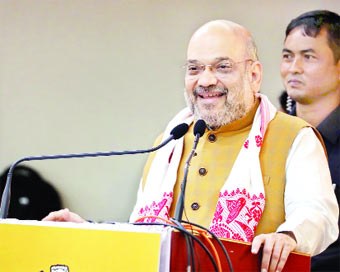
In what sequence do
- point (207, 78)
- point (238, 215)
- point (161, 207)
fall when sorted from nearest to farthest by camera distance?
point (238, 215)
point (161, 207)
point (207, 78)

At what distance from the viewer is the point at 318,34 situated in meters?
3.35

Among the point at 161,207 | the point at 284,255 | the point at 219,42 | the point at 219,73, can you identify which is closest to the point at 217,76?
the point at 219,73

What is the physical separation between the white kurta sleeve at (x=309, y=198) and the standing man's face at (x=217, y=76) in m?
0.33

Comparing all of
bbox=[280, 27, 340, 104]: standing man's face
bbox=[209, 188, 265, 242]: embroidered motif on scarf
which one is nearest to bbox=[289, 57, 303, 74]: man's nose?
bbox=[280, 27, 340, 104]: standing man's face

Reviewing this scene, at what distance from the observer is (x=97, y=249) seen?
1708 millimetres

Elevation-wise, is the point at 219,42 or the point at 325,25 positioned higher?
the point at 325,25

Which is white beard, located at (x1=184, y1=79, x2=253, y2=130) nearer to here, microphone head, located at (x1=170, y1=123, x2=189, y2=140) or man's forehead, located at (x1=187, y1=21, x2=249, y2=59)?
man's forehead, located at (x1=187, y1=21, x2=249, y2=59)

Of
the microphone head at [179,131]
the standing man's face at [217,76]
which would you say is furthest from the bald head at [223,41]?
the microphone head at [179,131]

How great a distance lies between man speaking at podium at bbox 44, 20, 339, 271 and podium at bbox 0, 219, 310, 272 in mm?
769

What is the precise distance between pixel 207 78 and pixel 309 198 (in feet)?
2.38

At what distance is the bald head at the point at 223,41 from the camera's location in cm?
293

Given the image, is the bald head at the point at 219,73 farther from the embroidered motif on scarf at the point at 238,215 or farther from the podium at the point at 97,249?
the podium at the point at 97,249

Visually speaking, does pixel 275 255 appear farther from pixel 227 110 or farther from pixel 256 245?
pixel 227 110

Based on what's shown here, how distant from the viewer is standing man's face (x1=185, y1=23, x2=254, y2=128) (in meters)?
2.92
